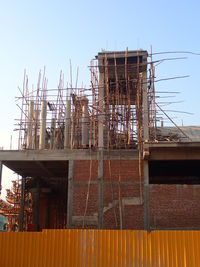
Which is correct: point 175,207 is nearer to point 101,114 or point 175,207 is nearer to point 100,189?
point 100,189

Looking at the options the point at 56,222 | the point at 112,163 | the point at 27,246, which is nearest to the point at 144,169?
the point at 112,163

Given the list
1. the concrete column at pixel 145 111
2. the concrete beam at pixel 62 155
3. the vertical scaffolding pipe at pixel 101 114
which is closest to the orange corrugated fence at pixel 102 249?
the concrete beam at pixel 62 155

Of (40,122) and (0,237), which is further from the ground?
(40,122)

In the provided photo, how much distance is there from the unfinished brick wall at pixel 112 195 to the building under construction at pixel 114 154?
0.05m

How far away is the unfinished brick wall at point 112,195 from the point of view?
17.4 meters

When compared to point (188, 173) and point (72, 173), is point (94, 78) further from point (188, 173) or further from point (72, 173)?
point (188, 173)

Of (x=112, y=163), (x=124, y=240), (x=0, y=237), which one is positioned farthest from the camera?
(x=112, y=163)

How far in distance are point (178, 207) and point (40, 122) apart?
850 centimetres

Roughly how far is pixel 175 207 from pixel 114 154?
3.87m

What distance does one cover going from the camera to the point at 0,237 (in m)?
12.9

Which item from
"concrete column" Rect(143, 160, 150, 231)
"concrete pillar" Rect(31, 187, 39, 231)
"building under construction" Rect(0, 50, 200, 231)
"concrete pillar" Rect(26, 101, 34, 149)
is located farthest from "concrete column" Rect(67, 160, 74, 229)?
"concrete pillar" Rect(31, 187, 39, 231)

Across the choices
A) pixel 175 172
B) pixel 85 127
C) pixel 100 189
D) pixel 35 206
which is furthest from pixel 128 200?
pixel 35 206

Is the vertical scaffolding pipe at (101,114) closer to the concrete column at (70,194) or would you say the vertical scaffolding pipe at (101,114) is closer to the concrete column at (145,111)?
the concrete column at (70,194)

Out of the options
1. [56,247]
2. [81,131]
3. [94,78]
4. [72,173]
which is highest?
[94,78]
